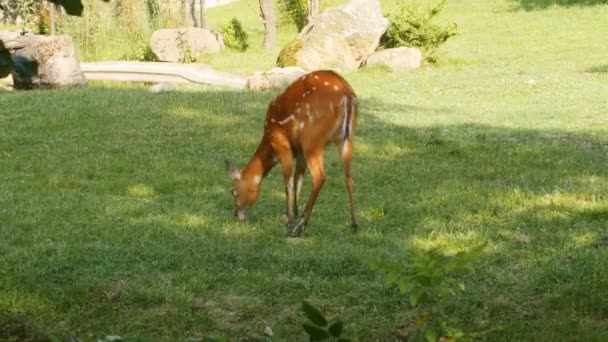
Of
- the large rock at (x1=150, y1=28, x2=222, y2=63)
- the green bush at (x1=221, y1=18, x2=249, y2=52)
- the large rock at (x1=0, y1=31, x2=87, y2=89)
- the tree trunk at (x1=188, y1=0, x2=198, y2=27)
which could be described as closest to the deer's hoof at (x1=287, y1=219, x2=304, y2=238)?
the large rock at (x1=0, y1=31, x2=87, y2=89)

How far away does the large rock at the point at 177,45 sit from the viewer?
945 inches

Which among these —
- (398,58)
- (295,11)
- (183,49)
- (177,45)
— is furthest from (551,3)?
(177,45)

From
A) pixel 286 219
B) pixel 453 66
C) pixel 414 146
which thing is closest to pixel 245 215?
pixel 286 219

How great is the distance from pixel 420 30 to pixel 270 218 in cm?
1497

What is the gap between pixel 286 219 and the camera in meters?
7.63

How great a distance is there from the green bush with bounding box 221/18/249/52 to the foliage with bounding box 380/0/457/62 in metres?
5.85

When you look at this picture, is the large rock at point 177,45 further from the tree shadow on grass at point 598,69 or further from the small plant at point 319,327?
the small plant at point 319,327

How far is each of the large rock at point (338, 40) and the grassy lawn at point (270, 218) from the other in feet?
17.7

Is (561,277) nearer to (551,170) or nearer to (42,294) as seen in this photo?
(42,294)

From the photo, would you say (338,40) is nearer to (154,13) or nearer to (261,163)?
(154,13)

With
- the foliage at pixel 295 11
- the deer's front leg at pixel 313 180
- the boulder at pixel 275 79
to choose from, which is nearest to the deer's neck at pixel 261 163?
the deer's front leg at pixel 313 180

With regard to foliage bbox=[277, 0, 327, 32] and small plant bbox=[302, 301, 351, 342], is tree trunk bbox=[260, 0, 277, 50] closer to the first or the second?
foliage bbox=[277, 0, 327, 32]

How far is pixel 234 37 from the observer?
26.7m

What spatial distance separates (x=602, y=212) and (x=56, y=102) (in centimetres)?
917
